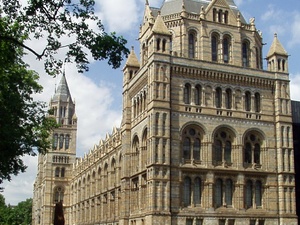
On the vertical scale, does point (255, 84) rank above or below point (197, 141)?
above

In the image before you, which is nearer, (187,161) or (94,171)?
(187,161)

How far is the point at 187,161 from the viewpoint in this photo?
4409 cm

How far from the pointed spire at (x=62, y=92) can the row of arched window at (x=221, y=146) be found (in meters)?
70.1

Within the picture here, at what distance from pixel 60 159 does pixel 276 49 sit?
224 ft

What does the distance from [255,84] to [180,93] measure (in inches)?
318

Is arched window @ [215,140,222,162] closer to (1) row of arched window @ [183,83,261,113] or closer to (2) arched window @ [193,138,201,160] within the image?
(2) arched window @ [193,138,201,160]

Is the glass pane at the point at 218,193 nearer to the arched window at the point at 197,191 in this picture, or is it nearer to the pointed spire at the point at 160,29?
the arched window at the point at 197,191

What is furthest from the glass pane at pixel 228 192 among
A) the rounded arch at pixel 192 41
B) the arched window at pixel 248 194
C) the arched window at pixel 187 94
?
the rounded arch at pixel 192 41

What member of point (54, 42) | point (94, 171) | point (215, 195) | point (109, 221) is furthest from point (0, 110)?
point (94, 171)

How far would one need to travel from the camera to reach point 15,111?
28.4m

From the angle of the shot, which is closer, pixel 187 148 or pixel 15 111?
pixel 15 111

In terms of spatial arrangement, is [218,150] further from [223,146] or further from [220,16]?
[220,16]

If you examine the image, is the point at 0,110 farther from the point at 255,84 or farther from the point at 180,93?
the point at 255,84

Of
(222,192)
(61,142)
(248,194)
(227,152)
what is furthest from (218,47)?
(61,142)
